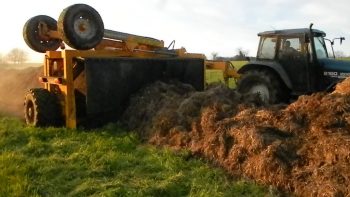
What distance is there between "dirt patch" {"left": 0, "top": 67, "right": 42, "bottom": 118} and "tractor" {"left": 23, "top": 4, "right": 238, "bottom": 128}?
7.31ft

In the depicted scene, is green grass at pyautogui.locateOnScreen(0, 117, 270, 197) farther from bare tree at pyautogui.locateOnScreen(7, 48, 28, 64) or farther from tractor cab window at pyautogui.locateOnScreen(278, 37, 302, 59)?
bare tree at pyautogui.locateOnScreen(7, 48, 28, 64)

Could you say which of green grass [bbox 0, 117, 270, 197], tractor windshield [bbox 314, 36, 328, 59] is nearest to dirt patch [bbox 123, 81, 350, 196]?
green grass [bbox 0, 117, 270, 197]

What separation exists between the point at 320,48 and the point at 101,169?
272 inches

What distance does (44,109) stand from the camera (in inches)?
365

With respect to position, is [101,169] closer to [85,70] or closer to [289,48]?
[85,70]

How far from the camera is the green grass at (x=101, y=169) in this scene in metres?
5.66

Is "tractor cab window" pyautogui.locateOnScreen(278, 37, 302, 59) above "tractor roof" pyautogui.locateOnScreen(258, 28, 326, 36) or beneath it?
beneath

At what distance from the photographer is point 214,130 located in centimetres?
727

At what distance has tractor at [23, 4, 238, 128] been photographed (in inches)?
364

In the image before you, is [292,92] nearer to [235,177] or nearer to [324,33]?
[324,33]

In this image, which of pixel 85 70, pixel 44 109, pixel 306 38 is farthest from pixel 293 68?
pixel 44 109

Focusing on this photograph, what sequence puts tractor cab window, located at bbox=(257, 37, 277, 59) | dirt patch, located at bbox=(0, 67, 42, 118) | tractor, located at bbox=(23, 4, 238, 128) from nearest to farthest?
1. tractor, located at bbox=(23, 4, 238, 128)
2. tractor cab window, located at bbox=(257, 37, 277, 59)
3. dirt patch, located at bbox=(0, 67, 42, 118)

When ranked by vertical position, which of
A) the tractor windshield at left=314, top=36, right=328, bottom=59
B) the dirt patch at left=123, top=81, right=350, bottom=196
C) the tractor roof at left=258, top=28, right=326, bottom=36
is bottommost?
the dirt patch at left=123, top=81, right=350, bottom=196

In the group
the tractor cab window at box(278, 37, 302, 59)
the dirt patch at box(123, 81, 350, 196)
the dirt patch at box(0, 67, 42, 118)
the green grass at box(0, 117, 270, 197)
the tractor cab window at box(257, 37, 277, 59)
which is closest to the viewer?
the dirt patch at box(123, 81, 350, 196)
